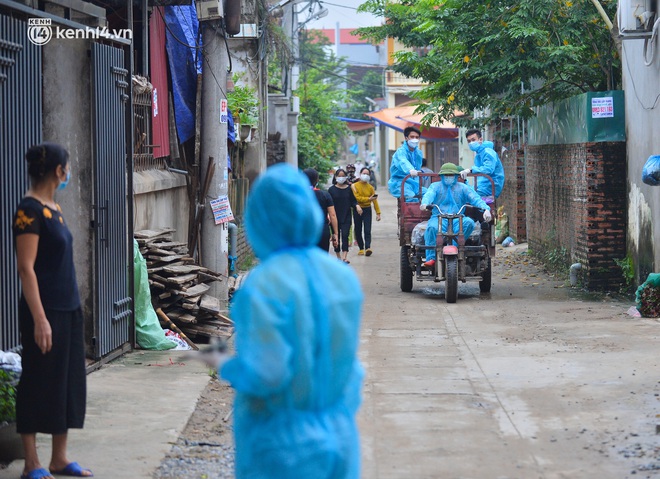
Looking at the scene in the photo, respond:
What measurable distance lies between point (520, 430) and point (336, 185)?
13085 mm

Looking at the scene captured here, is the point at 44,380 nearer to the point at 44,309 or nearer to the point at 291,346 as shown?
the point at 44,309

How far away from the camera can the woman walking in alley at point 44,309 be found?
5.41 m

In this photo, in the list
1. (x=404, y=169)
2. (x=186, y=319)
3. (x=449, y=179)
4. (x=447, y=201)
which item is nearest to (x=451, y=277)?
(x=447, y=201)

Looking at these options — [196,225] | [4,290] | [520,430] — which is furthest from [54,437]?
[196,225]

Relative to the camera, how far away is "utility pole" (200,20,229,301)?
12.4 metres

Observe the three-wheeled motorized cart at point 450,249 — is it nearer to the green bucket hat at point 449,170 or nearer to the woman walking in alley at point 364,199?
the green bucket hat at point 449,170

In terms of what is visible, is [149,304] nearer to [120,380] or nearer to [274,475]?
[120,380]

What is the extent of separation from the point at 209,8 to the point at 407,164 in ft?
17.8

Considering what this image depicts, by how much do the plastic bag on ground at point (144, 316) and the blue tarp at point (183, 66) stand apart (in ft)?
11.6

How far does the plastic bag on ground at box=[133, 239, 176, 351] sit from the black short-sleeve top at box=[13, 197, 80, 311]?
4.13 metres

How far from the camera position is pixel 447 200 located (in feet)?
48.0

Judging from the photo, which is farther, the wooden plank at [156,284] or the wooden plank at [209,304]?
the wooden plank at [209,304]

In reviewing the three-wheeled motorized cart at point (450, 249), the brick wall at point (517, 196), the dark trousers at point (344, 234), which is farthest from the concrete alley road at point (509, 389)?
the brick wall at point (517, 196)

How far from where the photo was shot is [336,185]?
20016 mm
